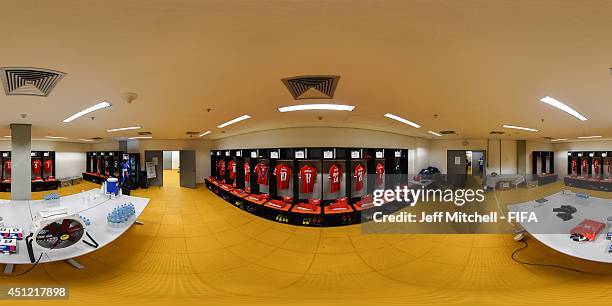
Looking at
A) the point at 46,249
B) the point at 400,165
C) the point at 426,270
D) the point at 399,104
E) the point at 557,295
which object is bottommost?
the point at 426,270

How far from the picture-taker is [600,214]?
11.6ft

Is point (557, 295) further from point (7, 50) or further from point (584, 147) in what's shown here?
point (584, 147)

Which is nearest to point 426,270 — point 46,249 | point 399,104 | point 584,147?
point 399,104

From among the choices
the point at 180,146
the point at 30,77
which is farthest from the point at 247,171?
the point at 30,77

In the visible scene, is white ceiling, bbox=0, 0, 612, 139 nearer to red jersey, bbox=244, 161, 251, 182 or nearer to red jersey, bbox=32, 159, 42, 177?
red jersey, bbox=244, 161, 251, 182

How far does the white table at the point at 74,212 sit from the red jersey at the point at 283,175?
2.89 metres

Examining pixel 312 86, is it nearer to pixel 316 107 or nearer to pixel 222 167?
pixel 316 107

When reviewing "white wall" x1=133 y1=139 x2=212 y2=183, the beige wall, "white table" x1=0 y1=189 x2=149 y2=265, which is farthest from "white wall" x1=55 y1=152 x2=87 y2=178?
the beige wall

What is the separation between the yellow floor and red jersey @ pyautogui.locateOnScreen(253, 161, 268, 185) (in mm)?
2134

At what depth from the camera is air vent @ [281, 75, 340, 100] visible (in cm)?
252

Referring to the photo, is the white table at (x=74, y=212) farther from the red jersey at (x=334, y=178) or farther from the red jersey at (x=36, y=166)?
the red jersey at (x=36, y=166)

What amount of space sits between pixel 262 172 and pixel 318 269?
13.3 ft

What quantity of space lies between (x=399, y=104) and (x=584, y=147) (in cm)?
1237

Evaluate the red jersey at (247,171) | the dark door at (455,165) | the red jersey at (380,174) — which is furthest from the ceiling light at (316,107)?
the dark door at (455,165)
